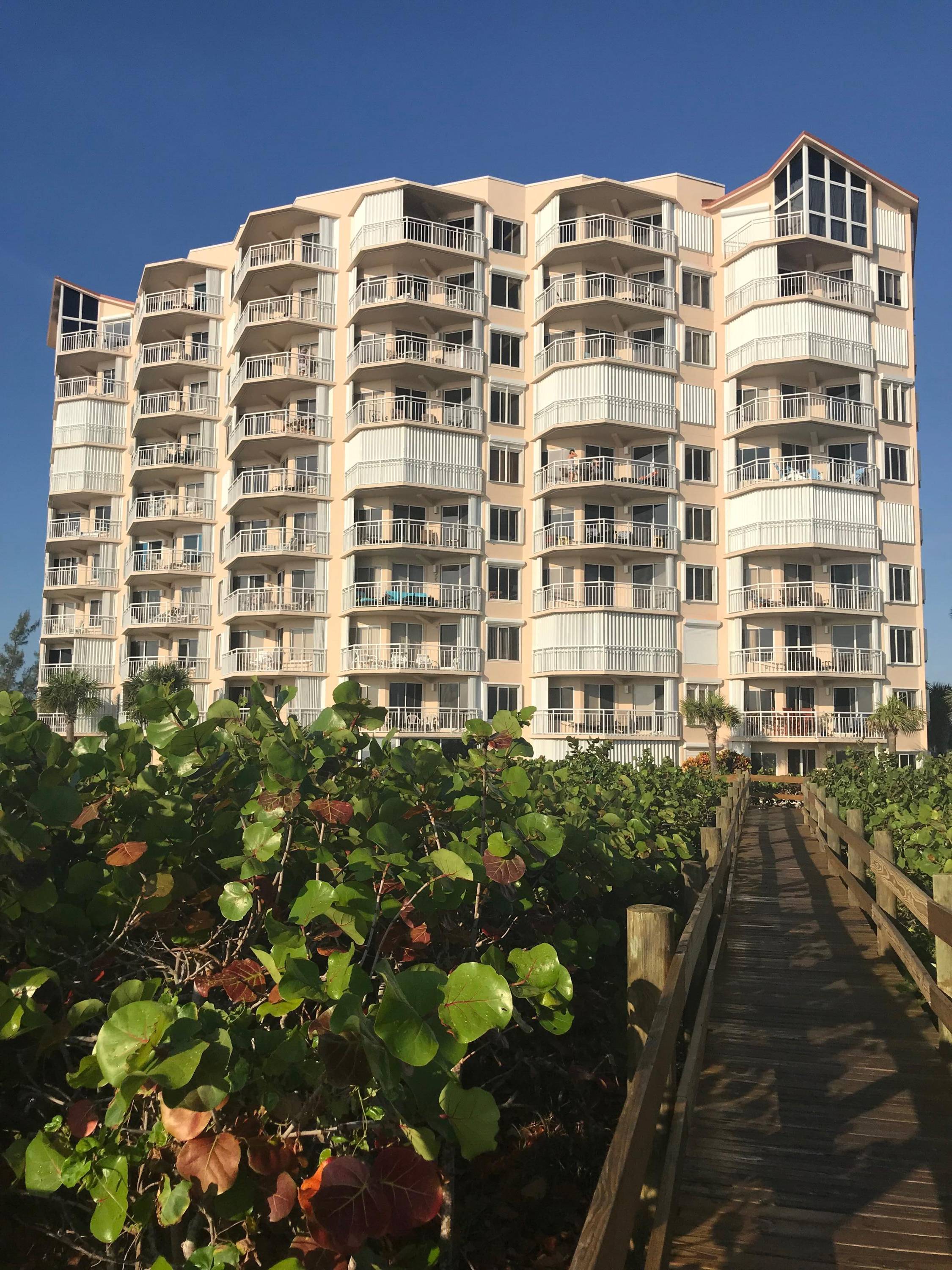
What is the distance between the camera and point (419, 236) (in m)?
38.2

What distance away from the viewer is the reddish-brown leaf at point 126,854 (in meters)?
2.68

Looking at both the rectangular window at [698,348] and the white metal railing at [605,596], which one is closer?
the white metal railing at [605,596]

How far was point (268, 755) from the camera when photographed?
2.93 meters

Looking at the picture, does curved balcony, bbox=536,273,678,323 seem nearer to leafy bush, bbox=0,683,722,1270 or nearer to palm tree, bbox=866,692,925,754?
palm tree, bbox=866,692,925,754

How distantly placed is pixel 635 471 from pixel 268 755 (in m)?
37.2

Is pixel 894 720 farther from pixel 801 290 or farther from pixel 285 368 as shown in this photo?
pixel 285 368

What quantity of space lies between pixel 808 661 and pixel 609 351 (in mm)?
15488

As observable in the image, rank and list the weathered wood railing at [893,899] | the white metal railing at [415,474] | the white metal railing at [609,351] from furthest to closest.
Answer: the white metal railing at [609,351] → the white metal railing at [415,474] → the weathered wood railing at [893,899]

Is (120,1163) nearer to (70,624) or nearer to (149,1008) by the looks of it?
(149,1008)

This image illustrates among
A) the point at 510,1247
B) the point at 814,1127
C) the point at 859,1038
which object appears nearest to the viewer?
the point at 510,1247

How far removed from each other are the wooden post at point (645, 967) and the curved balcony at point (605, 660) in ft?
106

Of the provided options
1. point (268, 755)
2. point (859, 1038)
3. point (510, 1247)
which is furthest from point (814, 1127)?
point (268, 755)

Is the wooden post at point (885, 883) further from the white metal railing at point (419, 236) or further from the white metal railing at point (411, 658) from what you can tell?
the white metal railing at point (419, 236)

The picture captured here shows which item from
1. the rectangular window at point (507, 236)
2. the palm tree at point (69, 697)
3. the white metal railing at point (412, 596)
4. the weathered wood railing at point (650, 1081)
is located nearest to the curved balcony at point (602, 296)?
the rectangular window at point (507, 236)
